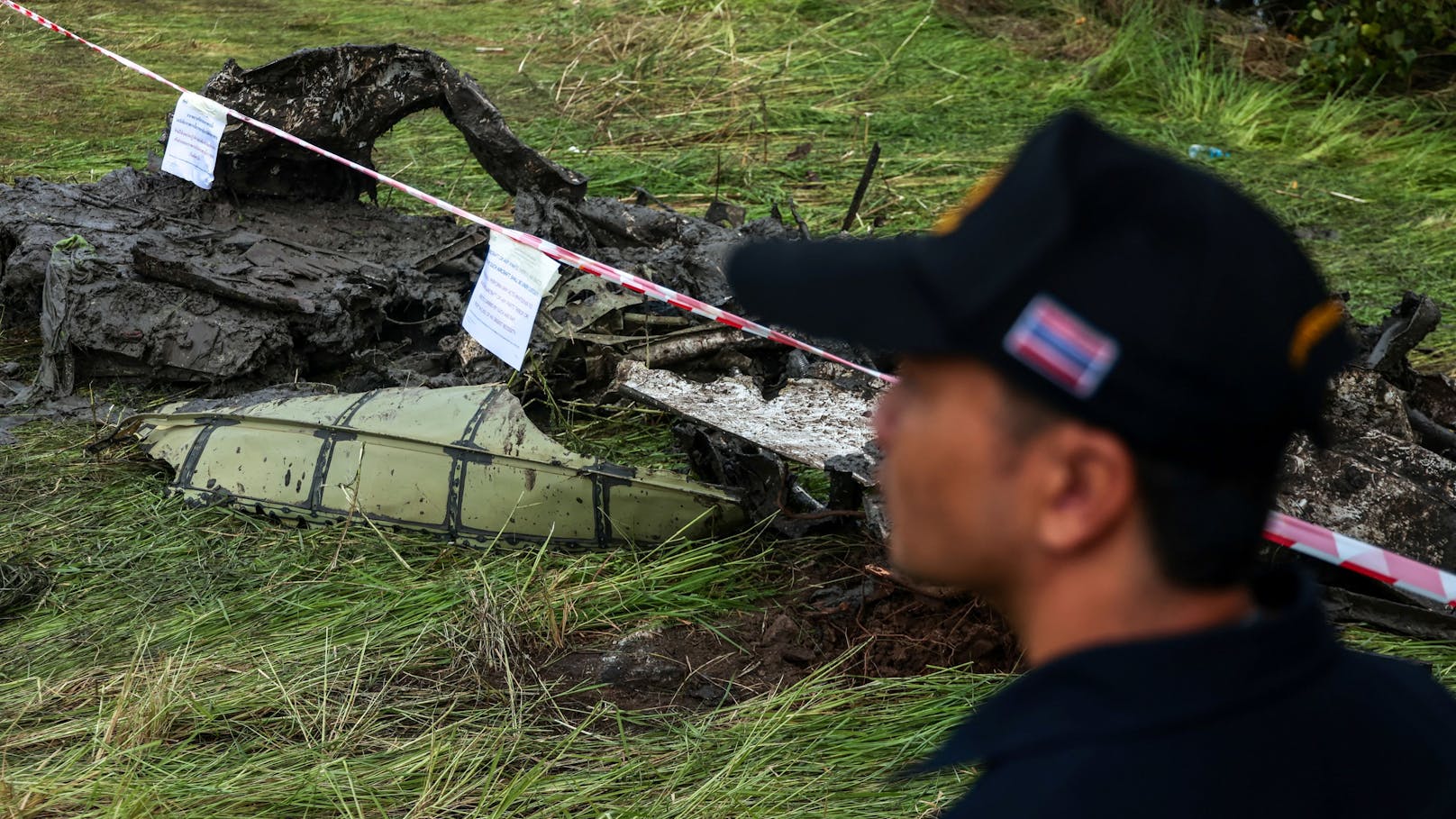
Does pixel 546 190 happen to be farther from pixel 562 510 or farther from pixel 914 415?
pixel 914 415

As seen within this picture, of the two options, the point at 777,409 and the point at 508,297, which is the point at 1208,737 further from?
the point at 508,297

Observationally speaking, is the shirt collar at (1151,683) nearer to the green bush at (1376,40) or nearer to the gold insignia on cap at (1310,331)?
the gold insignia on cap at (1310,331)

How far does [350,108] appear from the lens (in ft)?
18.3

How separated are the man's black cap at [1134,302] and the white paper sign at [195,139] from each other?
513 centimetres

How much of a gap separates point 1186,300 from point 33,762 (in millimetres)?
2975

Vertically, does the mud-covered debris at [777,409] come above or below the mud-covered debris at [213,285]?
above

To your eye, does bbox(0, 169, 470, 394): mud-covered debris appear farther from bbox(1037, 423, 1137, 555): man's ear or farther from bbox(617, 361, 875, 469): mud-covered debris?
bbox(1037, 423, 1137, 555): man's ear

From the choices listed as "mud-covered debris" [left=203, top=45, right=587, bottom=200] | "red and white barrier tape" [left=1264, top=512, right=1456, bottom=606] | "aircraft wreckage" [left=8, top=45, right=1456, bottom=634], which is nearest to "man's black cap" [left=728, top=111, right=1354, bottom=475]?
"red and white barrier tape" [left=1264, top=512, right=1456, bottom=606]

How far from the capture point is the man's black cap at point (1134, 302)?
0.90 meters

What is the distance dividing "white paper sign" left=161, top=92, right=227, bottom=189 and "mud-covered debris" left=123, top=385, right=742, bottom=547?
5.48 ft

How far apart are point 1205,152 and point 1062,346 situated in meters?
8.15

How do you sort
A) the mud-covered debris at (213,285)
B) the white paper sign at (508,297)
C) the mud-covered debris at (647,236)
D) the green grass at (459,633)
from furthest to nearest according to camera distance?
the mud-covered debris at (647,236) < the mud-covered debris at (213,285) < the white paper sign at (508,297) < the green grass at (459,633)

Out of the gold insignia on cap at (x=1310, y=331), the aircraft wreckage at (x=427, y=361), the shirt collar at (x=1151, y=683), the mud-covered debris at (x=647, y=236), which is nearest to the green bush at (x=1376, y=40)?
the aircraft wreckage at (x=427, y=361)

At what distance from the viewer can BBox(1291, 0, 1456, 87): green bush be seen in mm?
8398
